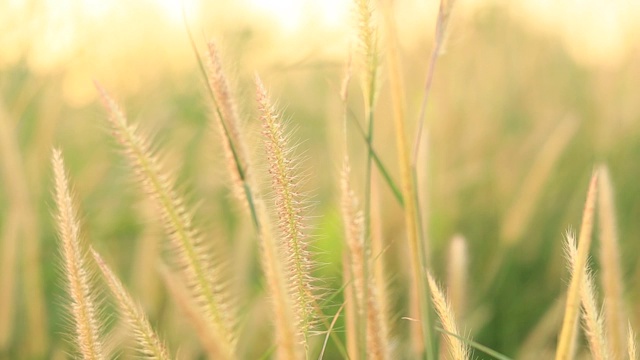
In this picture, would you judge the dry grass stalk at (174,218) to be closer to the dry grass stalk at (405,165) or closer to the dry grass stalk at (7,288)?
the dry grass stalk at (405,165)

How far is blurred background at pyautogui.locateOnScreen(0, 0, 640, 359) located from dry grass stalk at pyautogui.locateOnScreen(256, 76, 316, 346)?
0.38 feet

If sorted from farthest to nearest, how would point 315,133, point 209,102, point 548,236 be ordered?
point 315,133
point 548,236
point 209,102

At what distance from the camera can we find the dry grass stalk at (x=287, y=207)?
444 millimetres

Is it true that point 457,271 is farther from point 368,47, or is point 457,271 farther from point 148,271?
point 148,271

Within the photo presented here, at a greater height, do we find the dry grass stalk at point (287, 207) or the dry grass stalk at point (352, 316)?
the dry grass stalk at point (287, 207)

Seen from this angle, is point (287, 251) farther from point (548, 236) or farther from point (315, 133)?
point (315, 133)

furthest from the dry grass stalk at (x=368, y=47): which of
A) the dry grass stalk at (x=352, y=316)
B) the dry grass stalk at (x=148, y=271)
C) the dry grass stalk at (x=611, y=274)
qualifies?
the dry grass stalk at (x=148, y=271)

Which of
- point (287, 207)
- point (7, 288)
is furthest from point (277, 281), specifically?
point (7, 288)

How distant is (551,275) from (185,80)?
84cm

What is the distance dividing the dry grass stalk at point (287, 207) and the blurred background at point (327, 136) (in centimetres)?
12

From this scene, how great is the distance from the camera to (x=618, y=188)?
1.74 meters

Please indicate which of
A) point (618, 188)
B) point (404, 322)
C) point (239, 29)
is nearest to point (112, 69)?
point (239, 29)

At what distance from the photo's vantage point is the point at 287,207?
46 cm

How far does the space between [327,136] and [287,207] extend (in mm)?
1326
